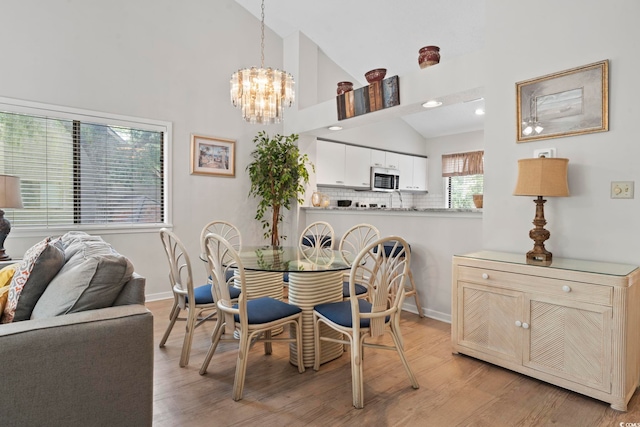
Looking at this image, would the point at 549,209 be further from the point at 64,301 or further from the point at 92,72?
the point at 92,72

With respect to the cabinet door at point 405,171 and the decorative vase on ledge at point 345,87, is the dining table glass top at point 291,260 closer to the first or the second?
the decorative vase on ledge at point 345,87

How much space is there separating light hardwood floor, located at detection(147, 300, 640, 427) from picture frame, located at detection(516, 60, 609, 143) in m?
1.67

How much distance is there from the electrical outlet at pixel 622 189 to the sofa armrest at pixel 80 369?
2.75 meters

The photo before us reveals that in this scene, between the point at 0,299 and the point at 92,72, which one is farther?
the point at 92,72

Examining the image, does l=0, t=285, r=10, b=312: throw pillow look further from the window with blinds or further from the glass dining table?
the window with blinds

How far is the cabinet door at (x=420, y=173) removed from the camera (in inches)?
273

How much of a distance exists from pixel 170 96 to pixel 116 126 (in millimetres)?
692

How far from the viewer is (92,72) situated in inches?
147

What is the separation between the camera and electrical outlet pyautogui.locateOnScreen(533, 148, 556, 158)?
2558 mm

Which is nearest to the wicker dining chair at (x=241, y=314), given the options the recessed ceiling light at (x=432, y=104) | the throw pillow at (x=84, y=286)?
the throw pillow at (x=84, y=286)

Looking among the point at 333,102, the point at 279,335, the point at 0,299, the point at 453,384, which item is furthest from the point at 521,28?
the point at 0,299

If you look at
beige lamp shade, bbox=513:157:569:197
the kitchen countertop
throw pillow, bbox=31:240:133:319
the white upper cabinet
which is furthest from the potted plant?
throw pillow, bbox=31:240:133:319

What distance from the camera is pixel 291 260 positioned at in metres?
2.66

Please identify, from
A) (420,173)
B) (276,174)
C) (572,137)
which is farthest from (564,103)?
(420,173)
